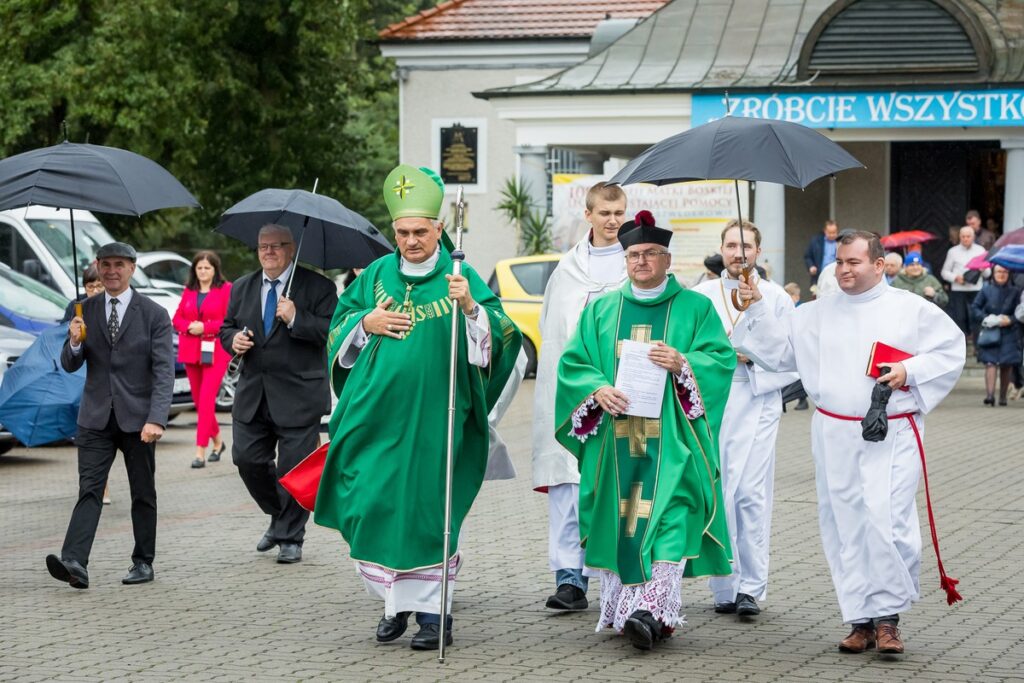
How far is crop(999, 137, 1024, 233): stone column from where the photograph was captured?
2417 centimetres

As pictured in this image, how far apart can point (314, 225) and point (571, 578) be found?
2.94 metres

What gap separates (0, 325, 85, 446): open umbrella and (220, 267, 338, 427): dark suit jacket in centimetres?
155

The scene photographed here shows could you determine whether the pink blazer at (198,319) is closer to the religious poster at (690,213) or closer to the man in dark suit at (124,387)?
the man in dark suit at (124,387)

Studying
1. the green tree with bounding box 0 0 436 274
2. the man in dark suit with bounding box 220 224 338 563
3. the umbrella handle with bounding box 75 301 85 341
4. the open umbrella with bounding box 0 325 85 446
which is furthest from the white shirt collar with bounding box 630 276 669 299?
the green tree with bounding box 0 0 436 274

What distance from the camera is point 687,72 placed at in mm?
26250

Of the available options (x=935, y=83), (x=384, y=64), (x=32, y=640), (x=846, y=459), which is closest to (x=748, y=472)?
(x=846, y=459)

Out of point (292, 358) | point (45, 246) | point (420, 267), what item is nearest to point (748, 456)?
point (420, 267)

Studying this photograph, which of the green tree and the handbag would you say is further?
the green tree

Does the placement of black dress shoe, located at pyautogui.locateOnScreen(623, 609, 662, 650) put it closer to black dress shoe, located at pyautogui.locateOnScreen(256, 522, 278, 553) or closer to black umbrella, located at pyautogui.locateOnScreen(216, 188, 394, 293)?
black umbrella, located at pyautogui.locateOnScreen(216, 188, 394, 293)

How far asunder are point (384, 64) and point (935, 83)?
19.3 m

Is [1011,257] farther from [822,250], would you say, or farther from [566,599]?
[822,250]

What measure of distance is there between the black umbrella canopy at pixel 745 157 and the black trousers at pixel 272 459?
2.77 m

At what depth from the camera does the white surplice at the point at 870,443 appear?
7500 mm

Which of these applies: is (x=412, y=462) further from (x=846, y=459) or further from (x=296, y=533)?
(x=296, y=533)
